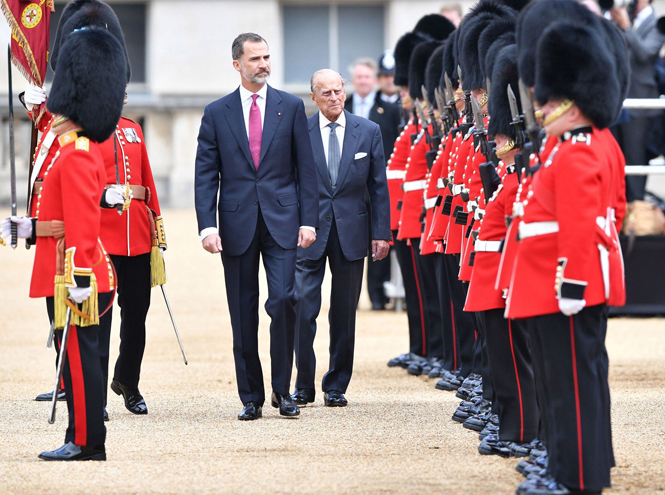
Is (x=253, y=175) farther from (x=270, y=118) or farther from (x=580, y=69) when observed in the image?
(x=580, y=69)

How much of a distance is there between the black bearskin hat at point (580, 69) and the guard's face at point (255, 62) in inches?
78.8

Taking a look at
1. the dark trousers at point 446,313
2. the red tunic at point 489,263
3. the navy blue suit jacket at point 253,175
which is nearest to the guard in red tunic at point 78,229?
the navy blue suit jacket at point 253,175

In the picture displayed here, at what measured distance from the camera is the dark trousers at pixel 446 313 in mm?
6480

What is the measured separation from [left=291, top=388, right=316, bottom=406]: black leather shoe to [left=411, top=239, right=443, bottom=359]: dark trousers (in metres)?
1.21

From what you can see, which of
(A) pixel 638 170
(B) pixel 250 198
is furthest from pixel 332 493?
(A) pixel 638 170

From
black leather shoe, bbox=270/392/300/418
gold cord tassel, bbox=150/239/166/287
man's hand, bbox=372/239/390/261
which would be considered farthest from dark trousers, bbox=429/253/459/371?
gold cord tassel, bbox=150/239/166/287

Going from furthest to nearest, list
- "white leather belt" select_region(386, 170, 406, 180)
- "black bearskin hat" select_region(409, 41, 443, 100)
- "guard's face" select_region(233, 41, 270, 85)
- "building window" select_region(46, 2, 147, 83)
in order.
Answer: "building window" select_region(46, 2, 147, 83) → "white leather belt" select_region(386, 170, 406, 180) → "black bearskin hat" select_region(409, 41, 443, 100) → "guard's face" select_region(233, 41, 270, 85)

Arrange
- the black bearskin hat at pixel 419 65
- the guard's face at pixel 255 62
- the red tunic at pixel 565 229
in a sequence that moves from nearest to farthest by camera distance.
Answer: the red tunic at pixel 565 229 → the guard's face at pixel 255 62 → the black bearskin hat at pixel 419 65

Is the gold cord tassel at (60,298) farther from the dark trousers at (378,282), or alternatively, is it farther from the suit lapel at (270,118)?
the dark trousers at (378,282)

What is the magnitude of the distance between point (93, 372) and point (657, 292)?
5.94 m

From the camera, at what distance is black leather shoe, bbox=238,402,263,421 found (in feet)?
18.2

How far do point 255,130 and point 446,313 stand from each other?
60.7 inches

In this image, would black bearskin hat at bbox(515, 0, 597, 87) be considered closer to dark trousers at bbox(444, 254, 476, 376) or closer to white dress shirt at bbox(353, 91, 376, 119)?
dark trousers at bbox(444, 254, 476, 376)

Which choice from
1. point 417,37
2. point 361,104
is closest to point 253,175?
point 417,37
